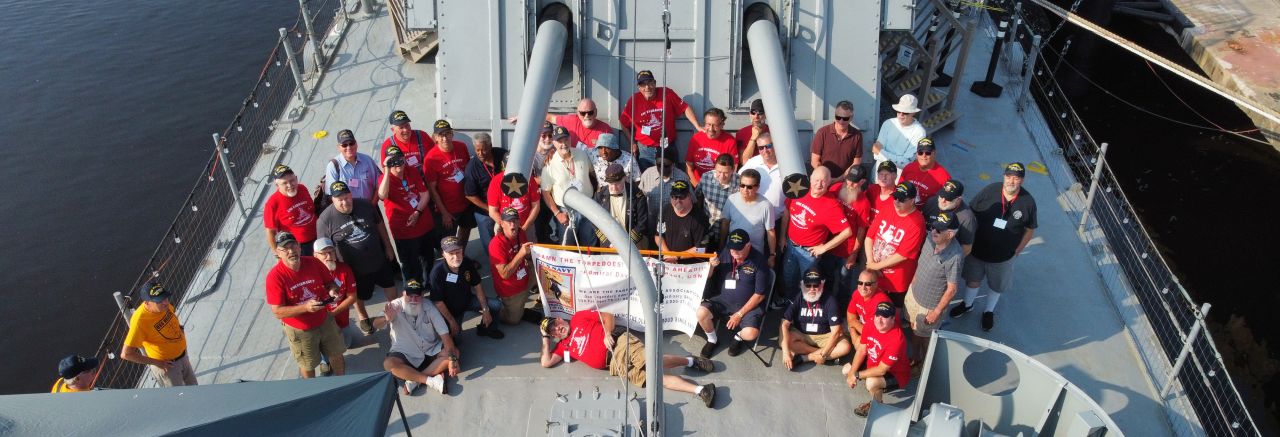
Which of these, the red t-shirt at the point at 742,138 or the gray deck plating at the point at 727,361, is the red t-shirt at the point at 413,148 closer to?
the gray deck plating at the point at 727,361

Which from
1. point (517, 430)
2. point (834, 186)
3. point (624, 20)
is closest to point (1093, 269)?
point (834, 186)

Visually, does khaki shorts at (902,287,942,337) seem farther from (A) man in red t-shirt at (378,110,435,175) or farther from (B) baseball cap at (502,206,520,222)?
(A) man in red t-shirt at (378,110,435,175)

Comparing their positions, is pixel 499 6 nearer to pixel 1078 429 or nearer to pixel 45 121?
pixel 1078 429

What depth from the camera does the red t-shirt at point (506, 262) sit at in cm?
712

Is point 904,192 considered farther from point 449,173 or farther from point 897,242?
point 449,173

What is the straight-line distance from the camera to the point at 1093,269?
8375 millimetres

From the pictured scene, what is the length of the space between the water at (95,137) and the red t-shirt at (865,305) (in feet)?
27.9

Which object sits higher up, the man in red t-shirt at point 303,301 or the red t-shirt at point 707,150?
the red t-shirt at point 707,150

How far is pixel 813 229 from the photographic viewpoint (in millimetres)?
7086

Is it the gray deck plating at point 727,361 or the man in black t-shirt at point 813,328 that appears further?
the man in black t-shirt at point 813,328

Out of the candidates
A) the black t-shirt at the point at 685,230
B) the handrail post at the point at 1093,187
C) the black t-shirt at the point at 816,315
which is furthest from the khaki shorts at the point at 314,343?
the handrail post at the point at 1093,187

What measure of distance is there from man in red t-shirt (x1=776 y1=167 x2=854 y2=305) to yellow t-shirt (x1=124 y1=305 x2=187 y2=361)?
4397mm

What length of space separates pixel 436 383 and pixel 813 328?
2806mm

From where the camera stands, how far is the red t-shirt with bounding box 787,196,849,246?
23.1ft
